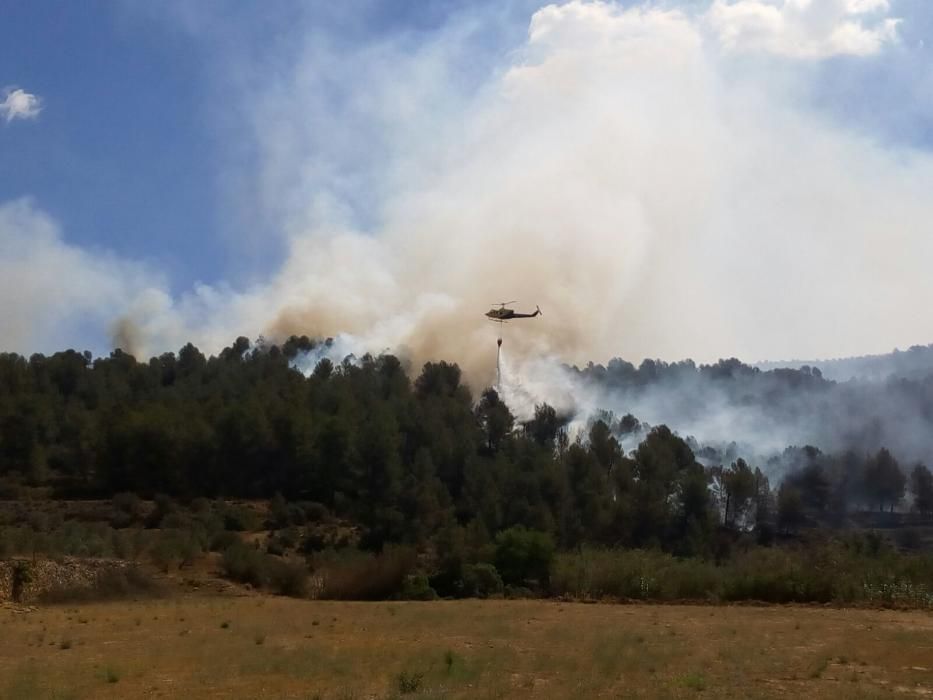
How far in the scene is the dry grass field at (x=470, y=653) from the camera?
1958 centimetres

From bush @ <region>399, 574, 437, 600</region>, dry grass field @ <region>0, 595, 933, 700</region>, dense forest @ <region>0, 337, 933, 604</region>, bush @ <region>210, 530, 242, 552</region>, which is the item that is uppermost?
dense forest @ <region>0, 337, 933, 604</region>

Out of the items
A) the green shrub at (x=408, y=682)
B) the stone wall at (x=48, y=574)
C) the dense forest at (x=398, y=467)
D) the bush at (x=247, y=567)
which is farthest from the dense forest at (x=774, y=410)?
the green shrub at (x=408, y=682)

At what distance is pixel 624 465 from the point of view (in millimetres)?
89625

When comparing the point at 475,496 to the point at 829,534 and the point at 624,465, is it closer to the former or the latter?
the point at 624,465

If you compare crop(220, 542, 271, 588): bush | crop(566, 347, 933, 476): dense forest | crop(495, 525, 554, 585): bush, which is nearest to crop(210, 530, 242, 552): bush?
crop(220, 542, 271, 588): bush

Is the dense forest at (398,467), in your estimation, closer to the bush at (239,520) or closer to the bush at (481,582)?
the bush at (239,520)

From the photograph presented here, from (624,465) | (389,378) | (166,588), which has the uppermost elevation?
(389,378)

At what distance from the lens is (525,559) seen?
48.8m

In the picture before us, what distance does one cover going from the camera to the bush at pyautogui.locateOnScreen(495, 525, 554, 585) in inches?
1918

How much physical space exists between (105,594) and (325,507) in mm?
41451

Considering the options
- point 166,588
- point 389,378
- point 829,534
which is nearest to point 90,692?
point 166,588

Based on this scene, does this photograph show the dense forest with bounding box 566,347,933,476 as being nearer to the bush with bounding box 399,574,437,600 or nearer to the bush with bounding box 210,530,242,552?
the bush with bounding box 210,530,242,552

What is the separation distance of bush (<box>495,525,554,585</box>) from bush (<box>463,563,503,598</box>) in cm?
73

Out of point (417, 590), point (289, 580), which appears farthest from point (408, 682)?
point (289, 580)
